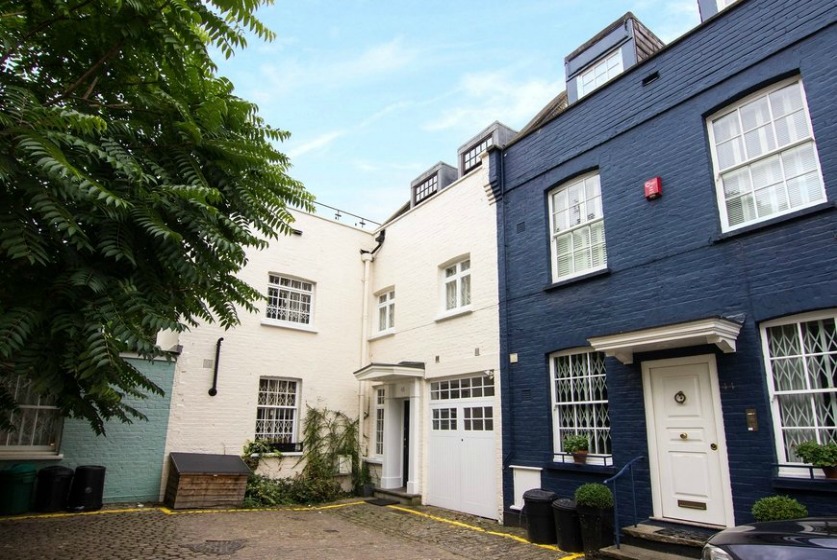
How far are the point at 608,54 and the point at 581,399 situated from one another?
6.85 m

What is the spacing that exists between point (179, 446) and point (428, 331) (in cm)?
647

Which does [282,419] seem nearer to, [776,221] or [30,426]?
[30,426]

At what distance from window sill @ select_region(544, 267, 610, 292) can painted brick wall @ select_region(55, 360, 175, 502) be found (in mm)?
8806

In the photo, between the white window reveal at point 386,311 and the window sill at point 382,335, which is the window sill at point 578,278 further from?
the white window reveal at point 386,311

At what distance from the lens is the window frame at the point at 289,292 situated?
47.9ft

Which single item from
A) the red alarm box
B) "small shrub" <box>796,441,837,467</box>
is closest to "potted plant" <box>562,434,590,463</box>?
"small shrub" <box>796,441,837,467</box>

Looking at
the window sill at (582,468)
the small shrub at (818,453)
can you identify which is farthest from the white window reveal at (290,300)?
the small shrub at (818,453)

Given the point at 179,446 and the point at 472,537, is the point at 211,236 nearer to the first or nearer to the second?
the point at 472,537

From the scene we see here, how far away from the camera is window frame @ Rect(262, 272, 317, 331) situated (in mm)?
14602

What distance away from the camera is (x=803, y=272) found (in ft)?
22.7

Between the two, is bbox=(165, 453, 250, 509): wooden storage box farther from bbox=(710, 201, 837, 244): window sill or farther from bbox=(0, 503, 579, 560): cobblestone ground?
bbox=(710, 201, 837, 244): window sill

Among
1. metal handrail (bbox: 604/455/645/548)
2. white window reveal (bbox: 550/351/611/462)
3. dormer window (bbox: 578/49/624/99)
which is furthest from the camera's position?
dormer window (bbox: 578/49/624/99)

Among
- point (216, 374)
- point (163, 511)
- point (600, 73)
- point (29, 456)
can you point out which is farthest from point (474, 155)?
point (29, 456)

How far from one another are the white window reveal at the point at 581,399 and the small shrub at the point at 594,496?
85 cm
